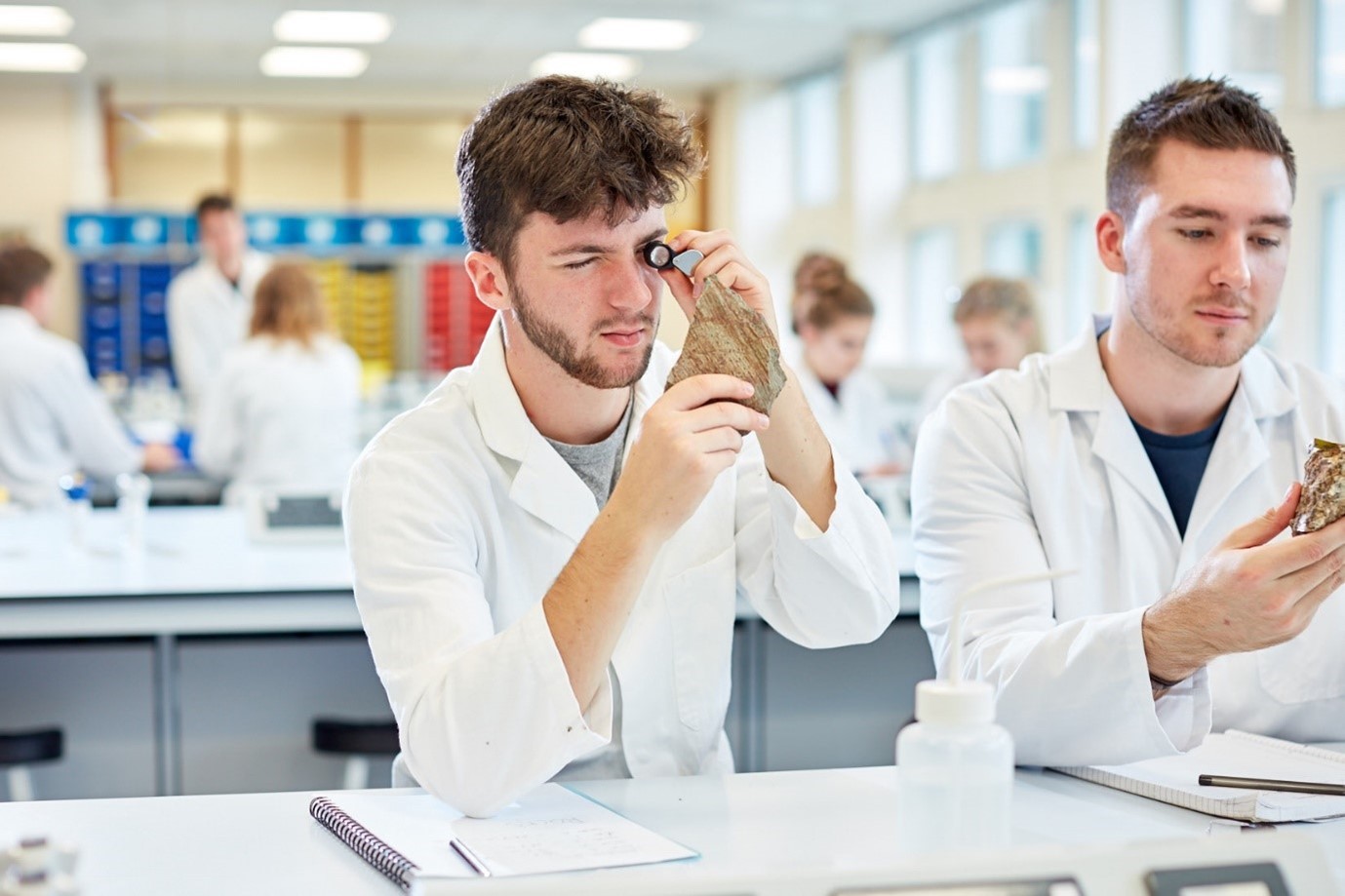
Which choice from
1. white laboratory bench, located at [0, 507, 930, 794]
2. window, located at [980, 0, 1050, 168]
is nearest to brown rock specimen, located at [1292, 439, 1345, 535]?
white laboratory bench, located at [0, 507, 930, 794]

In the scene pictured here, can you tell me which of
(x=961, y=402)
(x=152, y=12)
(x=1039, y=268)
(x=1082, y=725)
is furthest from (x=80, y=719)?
(x=152, y=12)

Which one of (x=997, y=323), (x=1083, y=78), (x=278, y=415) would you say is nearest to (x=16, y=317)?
(x=278, y=415)

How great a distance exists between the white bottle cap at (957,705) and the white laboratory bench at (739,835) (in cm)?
10

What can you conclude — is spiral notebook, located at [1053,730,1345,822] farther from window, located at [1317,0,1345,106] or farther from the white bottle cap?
window, located at [1317,0,1345,106]

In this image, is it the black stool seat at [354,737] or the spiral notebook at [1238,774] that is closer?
the spiral notebook at [1238,774]

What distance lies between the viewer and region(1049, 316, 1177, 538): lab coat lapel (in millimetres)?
1765

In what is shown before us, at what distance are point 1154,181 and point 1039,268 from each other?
18.0 feet

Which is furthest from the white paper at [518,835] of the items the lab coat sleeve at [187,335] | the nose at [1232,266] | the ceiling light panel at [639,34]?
the ceiling light panel at [639,34]

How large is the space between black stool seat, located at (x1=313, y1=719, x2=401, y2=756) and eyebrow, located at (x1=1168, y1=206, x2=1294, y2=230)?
4.96 ft

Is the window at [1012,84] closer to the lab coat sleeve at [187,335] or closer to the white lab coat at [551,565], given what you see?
the lab coat sleeve at [187,335]

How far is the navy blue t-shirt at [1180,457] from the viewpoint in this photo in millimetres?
1808

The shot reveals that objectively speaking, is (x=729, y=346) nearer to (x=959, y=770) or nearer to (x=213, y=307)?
(x=959, y=770)

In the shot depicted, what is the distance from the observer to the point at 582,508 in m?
1.60

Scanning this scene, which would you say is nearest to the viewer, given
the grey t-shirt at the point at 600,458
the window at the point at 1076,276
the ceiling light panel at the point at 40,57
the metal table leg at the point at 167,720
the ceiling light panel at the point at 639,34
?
the grey t-shirt at the point at 600,458
